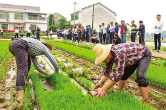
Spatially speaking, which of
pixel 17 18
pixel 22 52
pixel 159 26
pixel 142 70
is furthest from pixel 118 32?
pixel 17 18

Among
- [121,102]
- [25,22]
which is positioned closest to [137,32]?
[121,102]

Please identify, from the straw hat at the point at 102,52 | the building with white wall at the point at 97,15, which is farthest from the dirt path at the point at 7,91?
the building with white wall at the point at 97,15

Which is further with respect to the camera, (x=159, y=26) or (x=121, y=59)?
(x=159, y=26)

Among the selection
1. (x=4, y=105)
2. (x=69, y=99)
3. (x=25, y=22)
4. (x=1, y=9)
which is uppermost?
(x=1, y=9)

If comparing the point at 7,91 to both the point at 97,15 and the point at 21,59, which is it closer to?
the point at 21,59

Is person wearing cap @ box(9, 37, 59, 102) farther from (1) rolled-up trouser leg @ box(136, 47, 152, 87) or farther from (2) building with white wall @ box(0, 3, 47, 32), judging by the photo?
(2) building with white wall @ box(0, 3, 47, 32)

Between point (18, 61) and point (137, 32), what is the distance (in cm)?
891

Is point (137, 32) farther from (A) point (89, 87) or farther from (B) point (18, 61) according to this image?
(B) point (18, 61)

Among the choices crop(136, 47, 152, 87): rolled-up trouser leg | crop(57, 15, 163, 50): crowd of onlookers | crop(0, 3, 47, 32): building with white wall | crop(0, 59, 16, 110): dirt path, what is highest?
crop(0, 3, 47, 32): building with white wall

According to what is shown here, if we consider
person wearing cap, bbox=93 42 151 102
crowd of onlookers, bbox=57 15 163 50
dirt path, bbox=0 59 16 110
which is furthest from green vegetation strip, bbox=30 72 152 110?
crowd of onlookers, bbox=57 15 163 50

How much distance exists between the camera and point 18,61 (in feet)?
10.1

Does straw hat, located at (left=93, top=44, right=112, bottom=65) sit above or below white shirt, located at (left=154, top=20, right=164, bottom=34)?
below

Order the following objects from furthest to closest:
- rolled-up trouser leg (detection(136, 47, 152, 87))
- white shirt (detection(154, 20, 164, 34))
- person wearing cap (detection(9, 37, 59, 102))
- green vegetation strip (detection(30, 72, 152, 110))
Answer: white shirt (detection(154, 20, 164, 34)) < person wearing cap (detection(9, 37, 59, 102)) < rolled-up trouser leg (detection(136, 47, 152, 87)) < green vegetation strip (detection(30, 72, 152, 110))

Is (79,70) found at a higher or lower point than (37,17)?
lower
